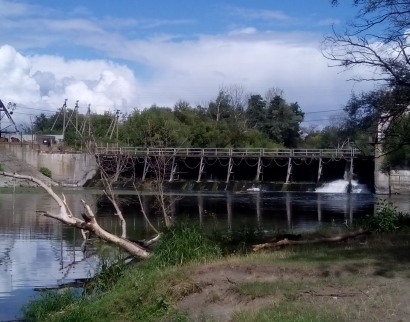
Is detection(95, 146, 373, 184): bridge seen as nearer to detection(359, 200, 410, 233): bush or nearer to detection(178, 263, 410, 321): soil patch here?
detection(359, 200, 410, 233): bush

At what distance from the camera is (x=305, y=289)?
1070cm

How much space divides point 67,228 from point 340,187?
43053 millimetres

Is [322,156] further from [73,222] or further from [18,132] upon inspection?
[73,222]

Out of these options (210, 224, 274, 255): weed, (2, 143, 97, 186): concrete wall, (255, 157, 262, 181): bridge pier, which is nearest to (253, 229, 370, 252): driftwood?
(210, 224, 274, 255): weed

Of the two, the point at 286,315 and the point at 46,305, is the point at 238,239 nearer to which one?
the point at 46,305

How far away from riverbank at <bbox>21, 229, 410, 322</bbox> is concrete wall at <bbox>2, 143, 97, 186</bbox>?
6362 cm

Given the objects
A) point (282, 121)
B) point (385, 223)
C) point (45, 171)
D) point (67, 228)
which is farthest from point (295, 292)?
point (282, 121)

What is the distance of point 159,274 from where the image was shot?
13.2m

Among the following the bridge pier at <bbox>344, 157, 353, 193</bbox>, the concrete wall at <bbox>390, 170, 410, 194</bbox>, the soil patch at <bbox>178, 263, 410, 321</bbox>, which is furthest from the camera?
the bridge pier at <bbox>344, 157, 353, 193</bbox>

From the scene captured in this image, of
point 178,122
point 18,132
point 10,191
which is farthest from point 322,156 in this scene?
point 18,132

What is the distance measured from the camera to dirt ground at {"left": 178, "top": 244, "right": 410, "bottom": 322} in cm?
967

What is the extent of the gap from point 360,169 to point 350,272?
205 ft

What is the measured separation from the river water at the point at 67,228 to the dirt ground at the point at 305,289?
5565mm

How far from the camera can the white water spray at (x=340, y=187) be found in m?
Result: 68.8
